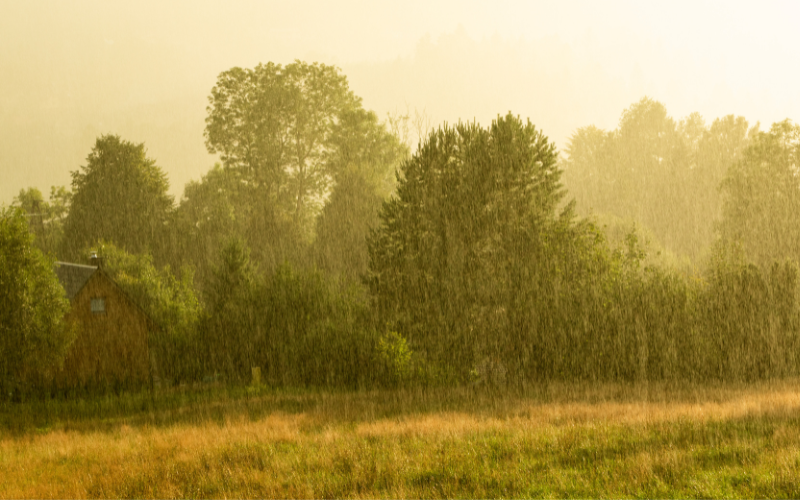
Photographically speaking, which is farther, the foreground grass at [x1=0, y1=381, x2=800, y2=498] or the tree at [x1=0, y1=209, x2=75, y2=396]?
the tree at [x1=0, y1=209, x2=75, y2=396]

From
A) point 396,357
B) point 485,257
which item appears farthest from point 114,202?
point 485,257

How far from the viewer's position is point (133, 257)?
54.4m

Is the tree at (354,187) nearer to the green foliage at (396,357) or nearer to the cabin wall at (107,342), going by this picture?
the cabin wall at (107,342)

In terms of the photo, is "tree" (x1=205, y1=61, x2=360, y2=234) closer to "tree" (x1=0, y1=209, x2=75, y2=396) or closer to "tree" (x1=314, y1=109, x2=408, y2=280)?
"tree" (x1=314, y1=109, x2=408, y2=280)

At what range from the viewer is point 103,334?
40500mm

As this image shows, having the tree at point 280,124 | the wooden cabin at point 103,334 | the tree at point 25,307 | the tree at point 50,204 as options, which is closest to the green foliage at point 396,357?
the tree at point 25,307

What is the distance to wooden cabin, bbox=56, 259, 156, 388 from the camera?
1554 inches

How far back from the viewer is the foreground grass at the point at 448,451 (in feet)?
39.3

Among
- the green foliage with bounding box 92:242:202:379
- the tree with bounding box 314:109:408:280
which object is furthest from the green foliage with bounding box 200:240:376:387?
the tree with bounding box 314:109:408:280

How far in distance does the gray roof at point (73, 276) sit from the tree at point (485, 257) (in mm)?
17797

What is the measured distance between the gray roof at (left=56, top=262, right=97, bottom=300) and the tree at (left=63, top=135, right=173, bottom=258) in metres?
19.4

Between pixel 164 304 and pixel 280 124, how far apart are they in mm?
20280

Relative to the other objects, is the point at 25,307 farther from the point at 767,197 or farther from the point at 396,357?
the point at 767,197

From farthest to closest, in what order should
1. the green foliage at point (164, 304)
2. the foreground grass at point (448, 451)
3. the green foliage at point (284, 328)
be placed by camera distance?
the green foliage at point (164, 304), the green foliage at point (284, 328), the foreground grass at point (448, 451)
